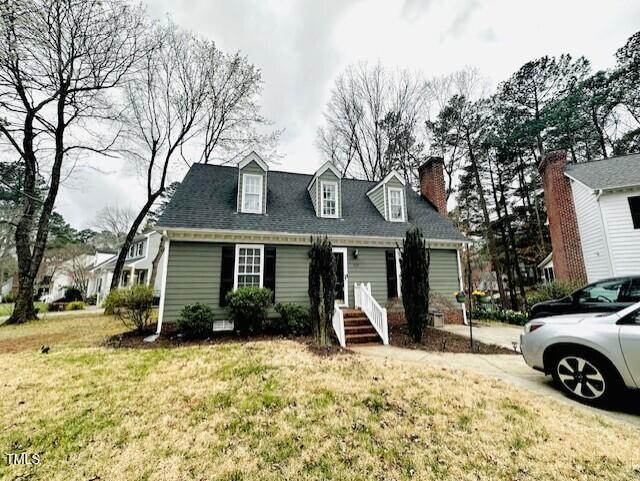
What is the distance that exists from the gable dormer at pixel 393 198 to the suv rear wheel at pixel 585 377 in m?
7.84

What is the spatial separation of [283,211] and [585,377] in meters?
8.74

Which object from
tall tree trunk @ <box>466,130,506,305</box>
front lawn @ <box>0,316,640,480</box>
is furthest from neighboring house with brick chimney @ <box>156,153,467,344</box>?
tall tree trunk @ <box>466,130,506,305</box>

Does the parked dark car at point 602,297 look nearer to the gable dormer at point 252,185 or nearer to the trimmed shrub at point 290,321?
the trimmed shrub at point 290,321

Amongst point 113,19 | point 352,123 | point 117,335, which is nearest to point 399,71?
point 352,123

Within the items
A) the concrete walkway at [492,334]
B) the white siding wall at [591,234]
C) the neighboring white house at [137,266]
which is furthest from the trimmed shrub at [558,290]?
the neighboring white house at [137,266]

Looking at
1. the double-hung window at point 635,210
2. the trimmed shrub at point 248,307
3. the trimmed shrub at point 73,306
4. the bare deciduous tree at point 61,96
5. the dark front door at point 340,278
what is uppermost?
the bare deciduous tree at point 61,96

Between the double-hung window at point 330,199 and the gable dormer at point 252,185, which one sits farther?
the double-hung window at point 330,199

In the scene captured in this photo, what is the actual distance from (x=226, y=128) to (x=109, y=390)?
15008 mm

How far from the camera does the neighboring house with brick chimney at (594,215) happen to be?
34.2 ft

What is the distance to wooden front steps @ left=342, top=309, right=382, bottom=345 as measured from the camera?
289 inches

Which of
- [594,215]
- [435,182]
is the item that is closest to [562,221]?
[594,215]

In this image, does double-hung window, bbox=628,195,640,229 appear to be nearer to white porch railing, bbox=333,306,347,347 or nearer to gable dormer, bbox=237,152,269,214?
white porch railing, bbox=333,306,347,347

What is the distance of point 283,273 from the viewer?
8852 mm

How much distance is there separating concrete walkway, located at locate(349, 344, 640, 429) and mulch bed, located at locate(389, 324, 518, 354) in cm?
34
